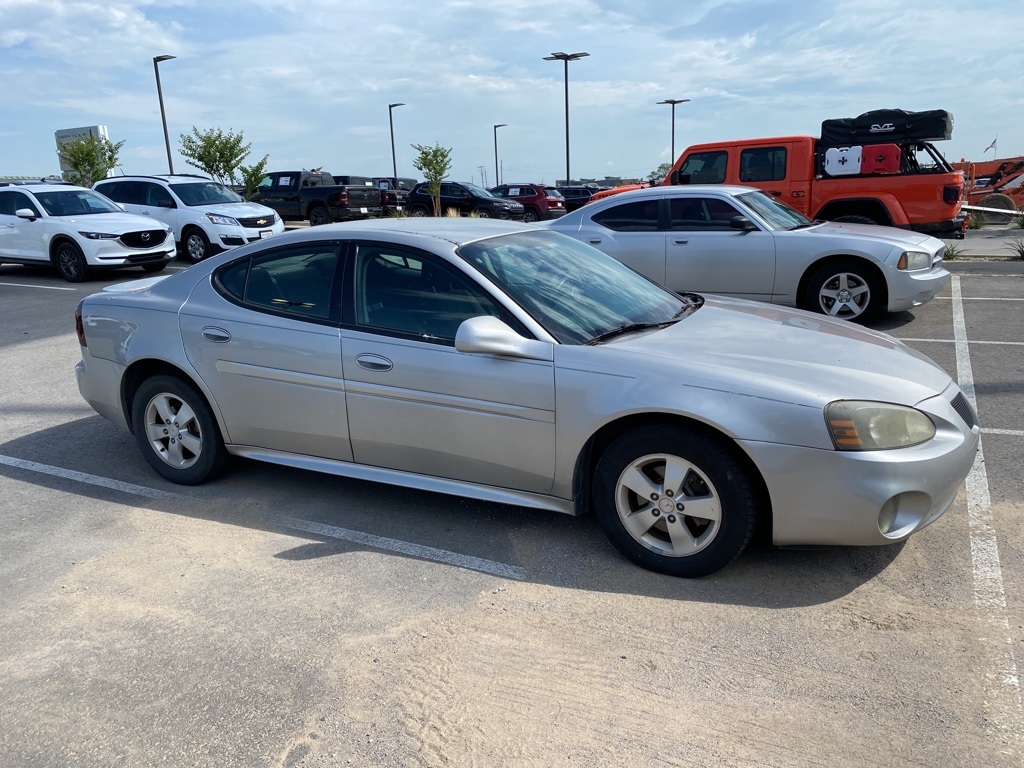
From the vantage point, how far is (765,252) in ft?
28.8

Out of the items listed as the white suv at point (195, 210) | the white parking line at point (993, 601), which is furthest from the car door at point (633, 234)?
the white suv at point (195, 210)

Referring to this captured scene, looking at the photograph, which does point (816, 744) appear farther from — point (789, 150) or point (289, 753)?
point (789, 150)

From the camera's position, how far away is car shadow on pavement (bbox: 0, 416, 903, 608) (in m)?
3.54

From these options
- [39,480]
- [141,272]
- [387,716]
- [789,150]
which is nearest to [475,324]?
[387,716]

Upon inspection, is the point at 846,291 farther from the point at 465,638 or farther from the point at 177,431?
the point at 465,638

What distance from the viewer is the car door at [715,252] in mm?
8820

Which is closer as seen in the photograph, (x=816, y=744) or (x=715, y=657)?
(x=816, y=744)

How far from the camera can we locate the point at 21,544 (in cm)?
414

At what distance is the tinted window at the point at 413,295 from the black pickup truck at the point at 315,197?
20.9m

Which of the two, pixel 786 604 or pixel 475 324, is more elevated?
pixel 475 324

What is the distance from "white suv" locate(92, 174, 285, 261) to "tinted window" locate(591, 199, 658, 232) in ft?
28.8

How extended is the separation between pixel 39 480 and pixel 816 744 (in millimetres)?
4484

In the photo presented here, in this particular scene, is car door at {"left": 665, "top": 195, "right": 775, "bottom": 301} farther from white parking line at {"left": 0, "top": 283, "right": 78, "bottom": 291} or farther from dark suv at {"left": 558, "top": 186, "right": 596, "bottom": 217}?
dark suv at {"left": 558, "top": 186, "right": 596, "bottom": 217}

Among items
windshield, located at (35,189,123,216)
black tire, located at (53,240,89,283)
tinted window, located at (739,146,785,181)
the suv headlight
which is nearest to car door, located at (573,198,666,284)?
tinted window, located at (739,146,785,181)
